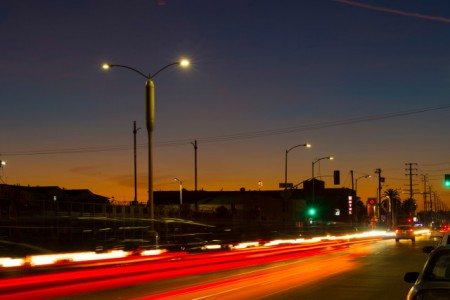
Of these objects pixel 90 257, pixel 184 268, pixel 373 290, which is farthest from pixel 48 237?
pixel 373 290

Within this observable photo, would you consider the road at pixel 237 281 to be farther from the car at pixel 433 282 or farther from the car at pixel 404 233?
the car at pixel 404 233

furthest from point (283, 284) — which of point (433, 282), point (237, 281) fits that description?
point (433, 282)

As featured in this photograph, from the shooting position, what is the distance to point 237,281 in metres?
20.3

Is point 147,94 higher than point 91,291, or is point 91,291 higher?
point 147,94

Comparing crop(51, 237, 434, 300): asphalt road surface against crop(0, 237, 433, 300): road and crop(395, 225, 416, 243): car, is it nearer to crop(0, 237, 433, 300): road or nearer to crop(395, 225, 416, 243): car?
crop(0, 237, 433, 300): road

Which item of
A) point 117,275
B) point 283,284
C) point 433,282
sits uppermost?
point 433,282

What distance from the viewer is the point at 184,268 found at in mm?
24031

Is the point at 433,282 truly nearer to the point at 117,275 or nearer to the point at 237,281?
the point at 237,281

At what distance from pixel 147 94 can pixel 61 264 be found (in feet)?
25.0

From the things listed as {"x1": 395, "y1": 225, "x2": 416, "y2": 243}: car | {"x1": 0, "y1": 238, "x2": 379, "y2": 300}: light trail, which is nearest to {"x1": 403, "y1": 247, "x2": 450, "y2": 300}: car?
{"x1": 0, "y1": 238, "x2": 379, "y2": 300}: light trail

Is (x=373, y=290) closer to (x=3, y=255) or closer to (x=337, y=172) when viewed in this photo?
(x=3, y=255)

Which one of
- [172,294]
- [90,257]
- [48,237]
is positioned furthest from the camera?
[48,237]

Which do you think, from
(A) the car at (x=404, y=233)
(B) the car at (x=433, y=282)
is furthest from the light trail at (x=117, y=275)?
(A) the car at (x=404, y=233)

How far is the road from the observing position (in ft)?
54.7
